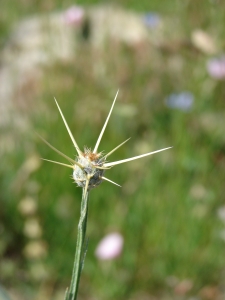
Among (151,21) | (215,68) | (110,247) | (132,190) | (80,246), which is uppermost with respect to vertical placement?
(151,21)

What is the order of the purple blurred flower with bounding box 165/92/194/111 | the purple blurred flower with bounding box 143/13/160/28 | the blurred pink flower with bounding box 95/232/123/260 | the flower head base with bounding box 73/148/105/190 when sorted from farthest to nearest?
the purple blurred flower with bounding box 143/13/160/28, the purple blurred flower with bounding box 165/92/194/111, the blurred pink flower with bounding box 95/232/123/260, the flower head base with bounding box 73/148/105/190

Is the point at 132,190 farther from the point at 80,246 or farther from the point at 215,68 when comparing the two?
the point at 80,246

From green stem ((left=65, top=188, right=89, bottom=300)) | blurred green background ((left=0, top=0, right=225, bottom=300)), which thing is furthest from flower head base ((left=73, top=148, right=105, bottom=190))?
blurred green background ((left=0, top=0, right=225, bottom=300))

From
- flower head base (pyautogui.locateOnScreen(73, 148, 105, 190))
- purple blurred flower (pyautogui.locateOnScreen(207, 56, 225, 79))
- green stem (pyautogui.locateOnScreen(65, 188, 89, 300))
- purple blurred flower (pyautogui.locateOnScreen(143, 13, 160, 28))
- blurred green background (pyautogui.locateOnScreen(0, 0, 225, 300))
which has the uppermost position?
purple blurred flower (pyautogui.locateOnScreen(143, 13, 160, 28))

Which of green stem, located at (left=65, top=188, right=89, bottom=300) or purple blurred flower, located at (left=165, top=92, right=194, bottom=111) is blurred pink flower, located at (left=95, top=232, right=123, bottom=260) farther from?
green stem, located at (left=65, top=188, right=89, bottom=300)

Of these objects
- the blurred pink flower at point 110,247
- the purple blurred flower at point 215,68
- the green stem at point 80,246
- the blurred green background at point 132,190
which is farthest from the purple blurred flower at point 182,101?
the green stem at point 80,246

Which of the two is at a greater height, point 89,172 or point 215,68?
point 215,68

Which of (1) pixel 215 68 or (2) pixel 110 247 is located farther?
(1) pixel 215 68

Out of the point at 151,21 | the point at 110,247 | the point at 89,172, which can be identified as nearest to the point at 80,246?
the point at 89,172
